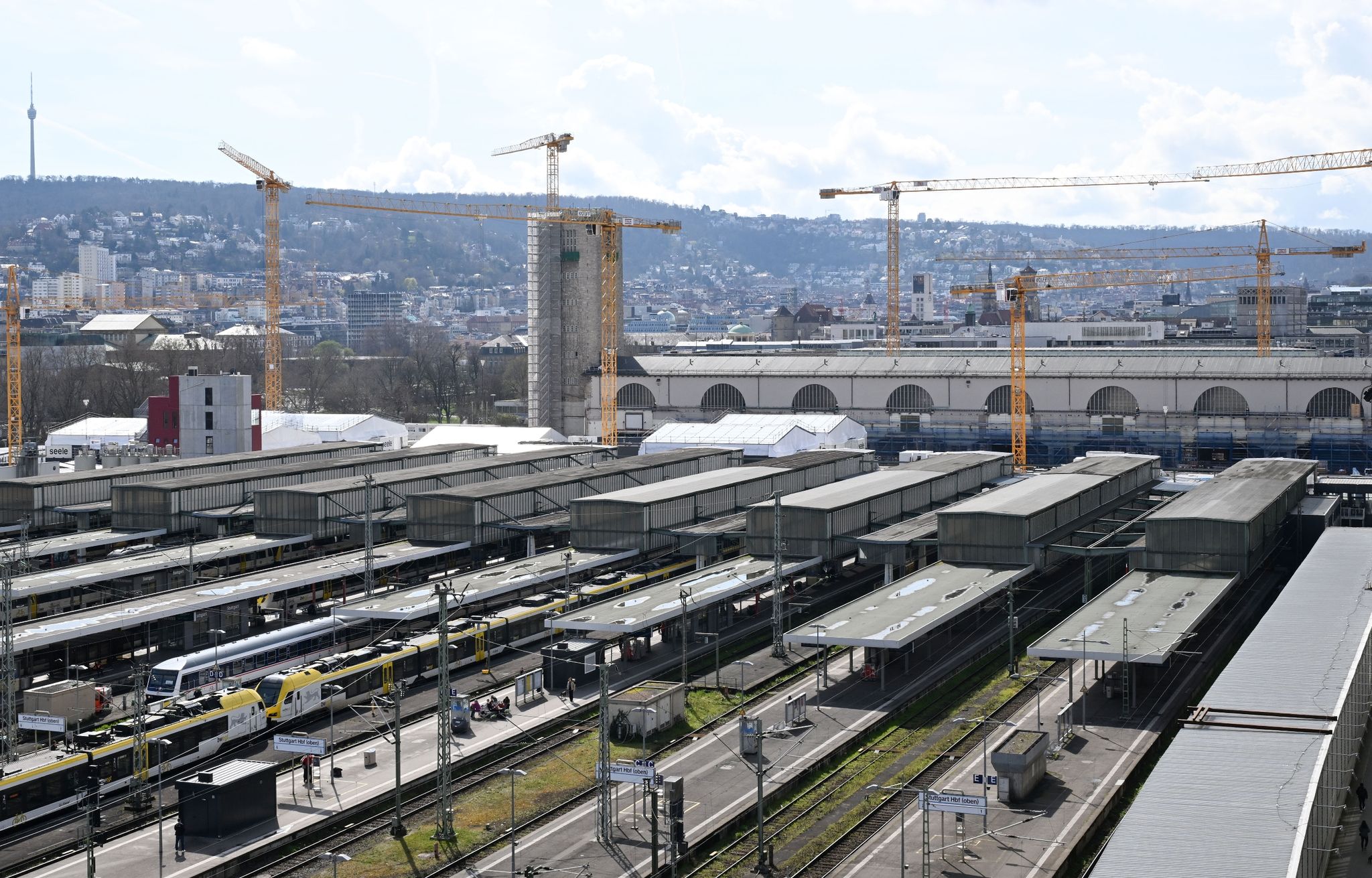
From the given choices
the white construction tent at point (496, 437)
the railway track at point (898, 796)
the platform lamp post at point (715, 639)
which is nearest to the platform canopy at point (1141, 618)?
the railway track at point (898, 796)

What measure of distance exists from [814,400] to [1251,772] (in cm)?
6730

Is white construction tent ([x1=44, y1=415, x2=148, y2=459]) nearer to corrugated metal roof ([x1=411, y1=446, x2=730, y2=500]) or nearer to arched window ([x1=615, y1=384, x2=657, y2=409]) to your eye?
arched window ([x1=615, y1=384, x2=657, y2=409])

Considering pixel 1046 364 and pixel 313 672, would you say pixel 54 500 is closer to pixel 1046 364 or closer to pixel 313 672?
pixel 313 672

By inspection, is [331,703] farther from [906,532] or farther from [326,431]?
[326,431]

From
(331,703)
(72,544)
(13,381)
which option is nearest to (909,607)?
(331,703)

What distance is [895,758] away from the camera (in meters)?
31.3

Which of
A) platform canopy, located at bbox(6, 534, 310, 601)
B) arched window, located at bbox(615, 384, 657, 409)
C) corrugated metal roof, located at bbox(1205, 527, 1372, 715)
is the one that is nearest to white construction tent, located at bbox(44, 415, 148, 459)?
arched window, located at bbox(615, 384, 657, 409)

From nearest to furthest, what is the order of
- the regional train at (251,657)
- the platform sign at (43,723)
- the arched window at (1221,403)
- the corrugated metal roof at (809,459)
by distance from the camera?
1. the platform sign at (43,723)
2. the regional train at (251,657)
3. the corrugated metal roof at (809,459)
4. the arched window at (1221,403)

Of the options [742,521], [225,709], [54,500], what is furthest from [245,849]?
[54,500]

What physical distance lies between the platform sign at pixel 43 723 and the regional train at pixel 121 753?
426mm

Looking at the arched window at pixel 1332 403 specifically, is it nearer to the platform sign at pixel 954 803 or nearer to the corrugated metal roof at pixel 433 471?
the corrugated metal roof at pixel 433 471

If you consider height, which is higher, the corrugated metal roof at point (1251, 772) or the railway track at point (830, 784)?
the corrugated metal roof at point (1251, 772)

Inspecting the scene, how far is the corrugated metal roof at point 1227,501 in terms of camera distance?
44.5 m

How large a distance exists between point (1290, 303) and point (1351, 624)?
17273 cm
